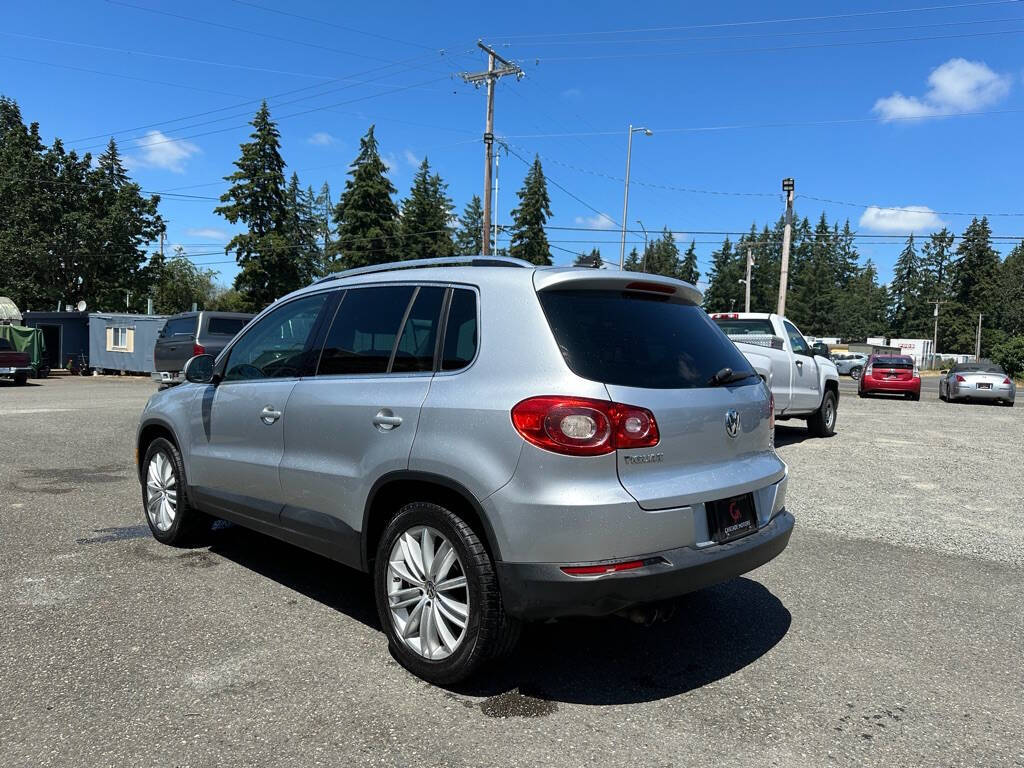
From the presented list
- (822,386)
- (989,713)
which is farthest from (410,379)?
(822,386)

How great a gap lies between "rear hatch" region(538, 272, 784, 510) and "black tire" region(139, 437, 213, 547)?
10.7 ft

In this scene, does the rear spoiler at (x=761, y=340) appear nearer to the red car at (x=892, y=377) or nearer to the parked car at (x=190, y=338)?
the parked car at (x=190, y=338)

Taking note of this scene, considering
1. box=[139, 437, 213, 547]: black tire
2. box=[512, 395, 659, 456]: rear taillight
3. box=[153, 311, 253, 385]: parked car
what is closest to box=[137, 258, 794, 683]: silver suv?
box=[512, 395, 659, 456]: rear taillight

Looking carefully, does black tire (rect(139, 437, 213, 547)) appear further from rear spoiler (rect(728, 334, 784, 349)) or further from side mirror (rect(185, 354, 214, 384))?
rear spoiler (rect(728, 334, 784, 349))

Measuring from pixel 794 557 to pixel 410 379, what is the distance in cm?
344

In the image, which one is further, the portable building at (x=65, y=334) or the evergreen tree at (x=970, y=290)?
the evergreen tree at (x=970, y=290)

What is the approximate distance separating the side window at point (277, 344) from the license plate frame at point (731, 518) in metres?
2.40

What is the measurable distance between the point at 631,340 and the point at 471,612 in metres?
1.36

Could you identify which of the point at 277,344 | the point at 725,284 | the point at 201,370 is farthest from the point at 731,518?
the point at 725,284

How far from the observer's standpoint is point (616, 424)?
2900 millimetres

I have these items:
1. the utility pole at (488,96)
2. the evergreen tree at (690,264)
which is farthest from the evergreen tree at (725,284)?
the utility pole at (488,96)

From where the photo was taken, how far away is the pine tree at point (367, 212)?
4862 centimetres

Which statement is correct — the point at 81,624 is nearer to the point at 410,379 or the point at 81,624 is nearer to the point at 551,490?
the point at 410,379

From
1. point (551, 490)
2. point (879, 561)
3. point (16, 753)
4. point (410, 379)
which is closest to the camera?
point (16, 753)
